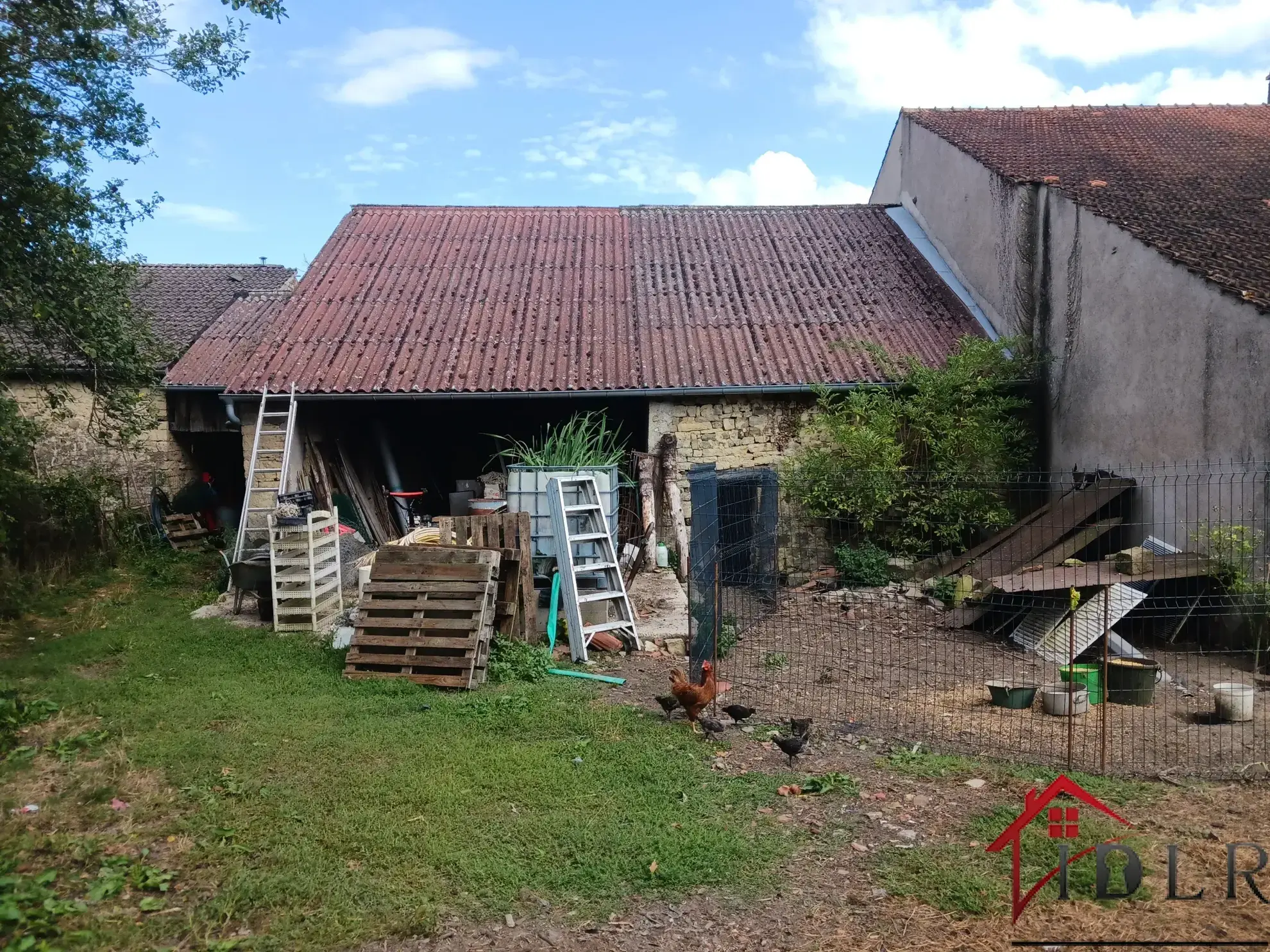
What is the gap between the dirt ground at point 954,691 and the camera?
5.70 metres

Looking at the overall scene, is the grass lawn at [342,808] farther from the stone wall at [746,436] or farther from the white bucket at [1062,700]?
the stone wall at [746,436]

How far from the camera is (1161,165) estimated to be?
12.7m

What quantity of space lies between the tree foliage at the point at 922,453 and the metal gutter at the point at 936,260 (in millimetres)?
1501

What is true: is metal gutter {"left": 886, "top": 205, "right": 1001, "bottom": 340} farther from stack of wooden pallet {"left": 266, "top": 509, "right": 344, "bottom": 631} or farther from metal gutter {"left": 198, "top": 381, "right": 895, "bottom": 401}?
stack of wooden pallet {"left": 266, "top": 509, "right": 344, "bottom": 631}

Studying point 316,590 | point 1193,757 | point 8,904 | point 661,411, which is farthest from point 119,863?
point 661,411

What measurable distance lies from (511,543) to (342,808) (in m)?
3.72

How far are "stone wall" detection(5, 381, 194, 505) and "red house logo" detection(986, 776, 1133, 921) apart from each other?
43.7 feet

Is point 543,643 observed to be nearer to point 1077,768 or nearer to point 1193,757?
point 1077,768

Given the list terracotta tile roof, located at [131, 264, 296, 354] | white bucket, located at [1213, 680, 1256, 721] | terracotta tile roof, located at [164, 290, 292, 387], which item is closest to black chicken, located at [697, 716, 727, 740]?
white bucket, located at [1213, 680, 1256, 721]

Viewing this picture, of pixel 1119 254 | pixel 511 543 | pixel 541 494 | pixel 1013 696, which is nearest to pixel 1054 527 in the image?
pixel 1119 254

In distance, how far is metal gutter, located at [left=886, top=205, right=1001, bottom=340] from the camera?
13.1 m

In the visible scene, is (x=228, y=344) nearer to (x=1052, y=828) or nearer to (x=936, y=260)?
(x=936, y=260)

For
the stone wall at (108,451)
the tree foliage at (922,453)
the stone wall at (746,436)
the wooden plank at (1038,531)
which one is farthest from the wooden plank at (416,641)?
the stone wall at (108,451)

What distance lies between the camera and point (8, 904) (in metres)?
3.60
